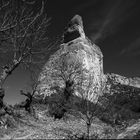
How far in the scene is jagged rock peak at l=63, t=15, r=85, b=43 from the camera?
11057 centimetres

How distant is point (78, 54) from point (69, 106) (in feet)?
210

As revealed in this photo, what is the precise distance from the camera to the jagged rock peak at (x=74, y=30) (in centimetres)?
11057

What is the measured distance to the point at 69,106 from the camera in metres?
29.1

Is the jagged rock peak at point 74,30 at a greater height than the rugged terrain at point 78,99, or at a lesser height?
greater

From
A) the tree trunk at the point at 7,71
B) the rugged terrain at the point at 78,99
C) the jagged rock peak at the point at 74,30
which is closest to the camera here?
the rugged terrain at the point at 78,99

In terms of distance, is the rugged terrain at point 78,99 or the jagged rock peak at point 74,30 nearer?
the rugged terrain at point 78,99

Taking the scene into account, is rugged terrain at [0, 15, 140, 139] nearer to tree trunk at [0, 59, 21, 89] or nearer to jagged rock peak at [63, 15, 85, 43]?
jagged rock peak at [63, 15, 85, 43]

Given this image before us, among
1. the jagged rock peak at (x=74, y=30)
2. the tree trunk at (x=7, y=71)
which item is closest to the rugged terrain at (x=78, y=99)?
the jagged rock peak at (x=74, y=30)

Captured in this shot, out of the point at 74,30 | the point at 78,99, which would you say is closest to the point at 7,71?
the point at 78,99

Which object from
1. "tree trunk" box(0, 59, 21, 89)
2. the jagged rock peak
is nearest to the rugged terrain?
the jagged rock peak

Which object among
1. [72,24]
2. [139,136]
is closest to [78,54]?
[72,24]

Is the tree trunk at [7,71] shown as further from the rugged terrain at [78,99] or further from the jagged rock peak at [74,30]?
the jagged rock peak at [74,30]

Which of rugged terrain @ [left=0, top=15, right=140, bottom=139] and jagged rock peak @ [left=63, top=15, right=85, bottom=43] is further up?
jagged rock peak @ [left=63, top=15, right=85, bottom=43]

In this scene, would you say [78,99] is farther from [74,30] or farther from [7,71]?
[74,30]
